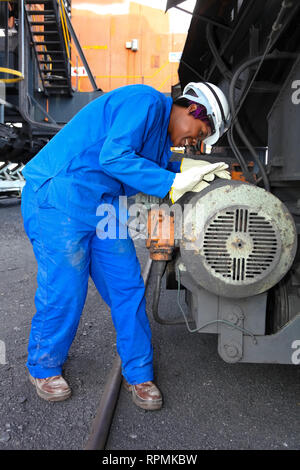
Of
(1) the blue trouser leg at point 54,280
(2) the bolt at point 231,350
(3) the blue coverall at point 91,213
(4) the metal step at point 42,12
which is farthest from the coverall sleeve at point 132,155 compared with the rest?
Result: (4) the metal step at point 42,12

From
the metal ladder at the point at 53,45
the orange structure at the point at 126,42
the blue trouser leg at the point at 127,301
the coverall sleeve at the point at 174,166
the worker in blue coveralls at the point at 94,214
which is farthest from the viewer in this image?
the orange structure at the point at 126,42

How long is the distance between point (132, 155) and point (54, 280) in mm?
738

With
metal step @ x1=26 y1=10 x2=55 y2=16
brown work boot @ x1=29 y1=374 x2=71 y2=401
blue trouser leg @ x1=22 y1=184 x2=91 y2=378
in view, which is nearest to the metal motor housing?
blue trouser leg @ x1=22 y1=184 x2=91 y2=378

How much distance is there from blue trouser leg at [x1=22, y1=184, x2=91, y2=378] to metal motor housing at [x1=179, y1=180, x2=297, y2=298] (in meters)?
0.62

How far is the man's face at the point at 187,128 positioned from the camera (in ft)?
6.31

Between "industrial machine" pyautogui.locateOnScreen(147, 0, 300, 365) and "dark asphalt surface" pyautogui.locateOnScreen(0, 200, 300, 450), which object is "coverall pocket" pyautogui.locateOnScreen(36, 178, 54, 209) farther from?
"dark asphalt surface" pyautogui.locateOnScreen(0, 200, 300, 450)

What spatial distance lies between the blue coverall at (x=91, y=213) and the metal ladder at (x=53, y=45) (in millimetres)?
6044

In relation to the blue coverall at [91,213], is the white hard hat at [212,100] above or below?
above

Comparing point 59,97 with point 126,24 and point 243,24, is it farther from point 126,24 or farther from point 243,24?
point 243,24

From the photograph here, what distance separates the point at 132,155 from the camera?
169 centimetres

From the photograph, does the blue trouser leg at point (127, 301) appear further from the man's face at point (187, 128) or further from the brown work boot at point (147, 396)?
the man's face at point (187, 128)

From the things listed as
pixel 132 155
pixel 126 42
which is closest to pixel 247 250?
pixel 132 155

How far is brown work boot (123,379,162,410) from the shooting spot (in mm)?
1854

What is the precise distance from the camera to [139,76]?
8.63 meters
